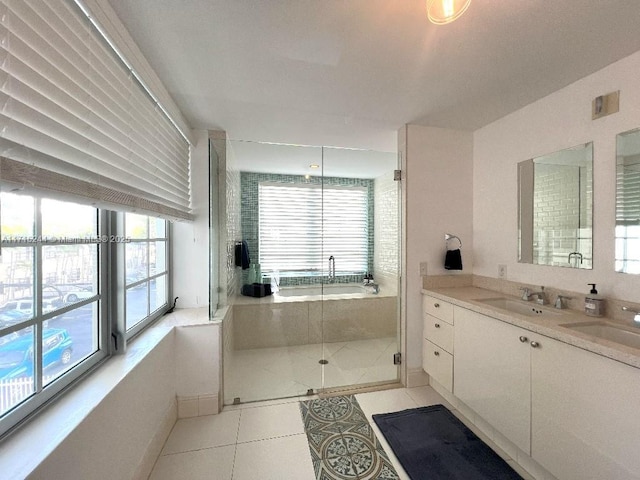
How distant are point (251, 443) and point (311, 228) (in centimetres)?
220

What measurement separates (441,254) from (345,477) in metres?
1.96

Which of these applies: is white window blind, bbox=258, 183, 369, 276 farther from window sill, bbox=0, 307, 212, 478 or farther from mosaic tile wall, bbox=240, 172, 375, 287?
window sill, bbox=0, 307, 212, 478

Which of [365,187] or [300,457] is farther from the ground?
[365,187]

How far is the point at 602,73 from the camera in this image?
5.13ft

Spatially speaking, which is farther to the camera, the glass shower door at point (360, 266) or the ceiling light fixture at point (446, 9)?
the glass shower door at point (360, 266)

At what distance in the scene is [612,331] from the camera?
1.42 meters

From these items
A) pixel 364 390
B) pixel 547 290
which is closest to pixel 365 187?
pixel 547 290

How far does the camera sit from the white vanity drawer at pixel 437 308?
2.11m

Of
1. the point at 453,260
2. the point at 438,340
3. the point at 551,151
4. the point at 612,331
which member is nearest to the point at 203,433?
the point at 438,340

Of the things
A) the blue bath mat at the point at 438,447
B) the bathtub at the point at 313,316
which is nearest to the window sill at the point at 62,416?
the bathtub at the point at 313,316

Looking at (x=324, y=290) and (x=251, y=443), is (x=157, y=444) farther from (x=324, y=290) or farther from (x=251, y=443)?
(x=324, y=290)

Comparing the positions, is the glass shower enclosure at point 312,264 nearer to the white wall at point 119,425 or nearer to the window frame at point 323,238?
the window frame at point 323,238

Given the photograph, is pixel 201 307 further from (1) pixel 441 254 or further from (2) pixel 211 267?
(1) pixel 441 254

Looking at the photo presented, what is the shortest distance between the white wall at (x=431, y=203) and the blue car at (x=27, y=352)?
7.93 feet
